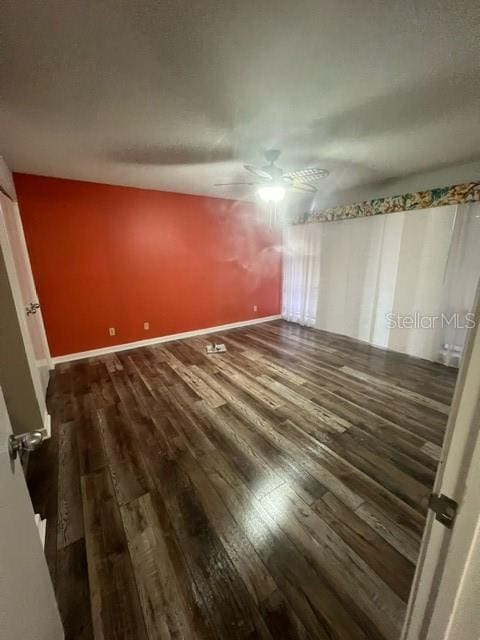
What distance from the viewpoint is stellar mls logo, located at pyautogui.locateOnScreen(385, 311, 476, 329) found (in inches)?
122

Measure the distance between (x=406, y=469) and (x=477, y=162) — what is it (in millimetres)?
3211

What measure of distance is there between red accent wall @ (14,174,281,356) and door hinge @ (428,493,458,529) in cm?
387

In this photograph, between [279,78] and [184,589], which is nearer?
[184,589]

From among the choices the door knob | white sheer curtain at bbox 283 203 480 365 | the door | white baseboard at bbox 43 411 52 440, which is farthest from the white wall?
white baseboard at bbox 43 411 52 440


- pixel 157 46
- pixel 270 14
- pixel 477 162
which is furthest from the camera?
pixel 477 162

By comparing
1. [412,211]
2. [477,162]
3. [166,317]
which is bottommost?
[166,317]

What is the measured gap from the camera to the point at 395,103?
5.50 ft

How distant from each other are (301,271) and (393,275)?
1.65 m

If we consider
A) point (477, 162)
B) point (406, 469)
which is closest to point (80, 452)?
point (406, 469)

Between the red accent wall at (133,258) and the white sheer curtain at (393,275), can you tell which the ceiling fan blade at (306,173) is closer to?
the white sheer curtain at (393,275)

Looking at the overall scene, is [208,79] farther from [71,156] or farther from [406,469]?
[406,469]

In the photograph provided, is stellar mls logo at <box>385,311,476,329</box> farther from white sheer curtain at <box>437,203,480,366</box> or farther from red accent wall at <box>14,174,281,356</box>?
red accent wall at <box>14,174,281,356</box>

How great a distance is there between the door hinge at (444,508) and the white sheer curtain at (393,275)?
3.28 meters

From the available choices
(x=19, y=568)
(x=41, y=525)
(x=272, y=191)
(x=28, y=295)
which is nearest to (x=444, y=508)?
(x=19, y=568)
